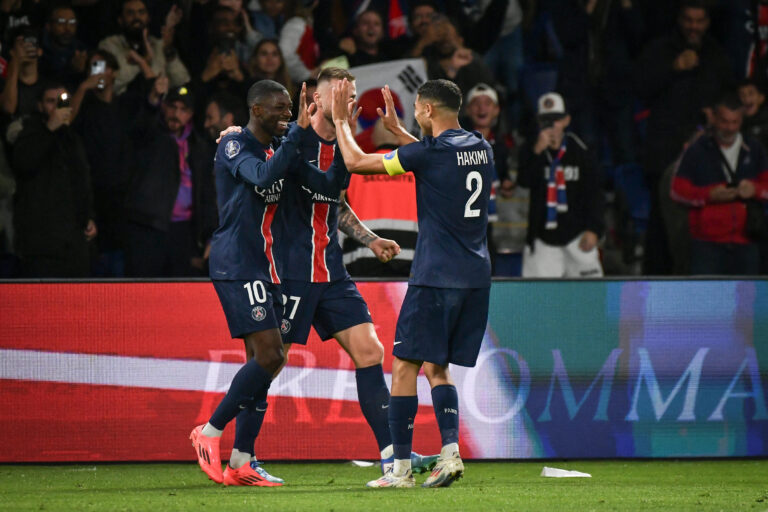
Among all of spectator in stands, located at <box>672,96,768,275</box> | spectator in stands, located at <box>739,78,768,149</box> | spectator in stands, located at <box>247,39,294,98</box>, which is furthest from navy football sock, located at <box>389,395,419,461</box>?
spectator in stands, located at <box>739,78,768,149</box>

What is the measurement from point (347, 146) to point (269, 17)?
18.6ft

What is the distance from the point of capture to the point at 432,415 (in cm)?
838

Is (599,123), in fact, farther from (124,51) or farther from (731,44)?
Result: (124,51)

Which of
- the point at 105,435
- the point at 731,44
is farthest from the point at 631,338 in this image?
the point at 731,44

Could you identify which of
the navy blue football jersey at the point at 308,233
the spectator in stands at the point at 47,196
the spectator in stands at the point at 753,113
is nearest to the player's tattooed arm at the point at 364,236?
the navy blue football jersey at the point at 308,233

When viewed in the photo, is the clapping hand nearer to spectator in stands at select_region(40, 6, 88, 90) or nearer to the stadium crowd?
the stadium crowd

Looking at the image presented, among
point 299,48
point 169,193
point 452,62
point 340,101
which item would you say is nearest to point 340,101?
point 340,101

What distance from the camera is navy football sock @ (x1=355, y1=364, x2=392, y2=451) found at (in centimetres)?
682

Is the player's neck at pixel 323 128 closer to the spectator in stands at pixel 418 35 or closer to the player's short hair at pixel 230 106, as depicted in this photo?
the player's short hair at pixel 230 106

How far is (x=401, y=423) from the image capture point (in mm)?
6312

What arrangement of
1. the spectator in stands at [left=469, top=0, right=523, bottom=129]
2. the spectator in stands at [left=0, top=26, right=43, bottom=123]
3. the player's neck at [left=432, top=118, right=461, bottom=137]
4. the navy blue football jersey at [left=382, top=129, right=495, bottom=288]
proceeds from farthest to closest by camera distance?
the spectator in stands at [left=469, top=0, right=523, bottom=129], the spectator in stands at [left=0, top=26, right=43, bottom=123], the player's neck at [left=432, top=118, right=461, bottom=137], the navy blue football jersey at [left=382, top=129, right=495, bottom=288]

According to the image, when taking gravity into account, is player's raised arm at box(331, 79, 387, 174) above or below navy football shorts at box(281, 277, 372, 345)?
above

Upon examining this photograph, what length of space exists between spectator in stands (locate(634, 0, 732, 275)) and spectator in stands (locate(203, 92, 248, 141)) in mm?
3854

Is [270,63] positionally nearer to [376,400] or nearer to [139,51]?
[139,51]
